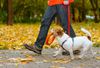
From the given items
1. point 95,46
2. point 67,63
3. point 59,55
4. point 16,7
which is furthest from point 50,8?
point 16,7

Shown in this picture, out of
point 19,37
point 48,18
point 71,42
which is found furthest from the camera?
point 19,37

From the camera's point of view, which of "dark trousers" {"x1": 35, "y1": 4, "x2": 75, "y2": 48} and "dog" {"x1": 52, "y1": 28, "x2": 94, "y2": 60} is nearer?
"dog" {"x1": 52, "y1": 28, "x2": 94, "y2": 60}

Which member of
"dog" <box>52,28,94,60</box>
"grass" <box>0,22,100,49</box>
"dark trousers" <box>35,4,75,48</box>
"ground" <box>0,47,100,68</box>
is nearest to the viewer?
"ground" <box>0,47,100,68</box>

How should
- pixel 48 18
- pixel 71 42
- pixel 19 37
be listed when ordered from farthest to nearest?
pixel 19 37 < pixel 48 18 < pixel 71 42

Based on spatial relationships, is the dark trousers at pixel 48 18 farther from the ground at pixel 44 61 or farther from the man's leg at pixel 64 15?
the ground at pixel 44 61

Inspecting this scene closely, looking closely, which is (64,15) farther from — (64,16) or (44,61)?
(44,61)

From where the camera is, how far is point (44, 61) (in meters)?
8.62

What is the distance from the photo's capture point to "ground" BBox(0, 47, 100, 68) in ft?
26.5

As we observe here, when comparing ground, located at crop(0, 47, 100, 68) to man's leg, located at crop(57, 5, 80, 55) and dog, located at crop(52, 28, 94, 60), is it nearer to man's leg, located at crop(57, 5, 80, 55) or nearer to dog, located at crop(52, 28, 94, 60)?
dog, located at crop(52, 28, 94, 60)

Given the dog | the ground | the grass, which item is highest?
the dog

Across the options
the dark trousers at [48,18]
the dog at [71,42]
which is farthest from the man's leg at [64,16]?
the dog at [71,42]

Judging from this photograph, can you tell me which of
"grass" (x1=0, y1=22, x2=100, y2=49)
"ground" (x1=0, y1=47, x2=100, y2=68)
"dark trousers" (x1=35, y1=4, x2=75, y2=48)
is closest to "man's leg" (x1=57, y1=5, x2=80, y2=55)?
"dark trousers" (x1=35, y1=4, x2=75, y2=48)

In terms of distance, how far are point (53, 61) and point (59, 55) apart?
84cm

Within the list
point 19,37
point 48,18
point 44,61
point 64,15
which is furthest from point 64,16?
point 19,37
